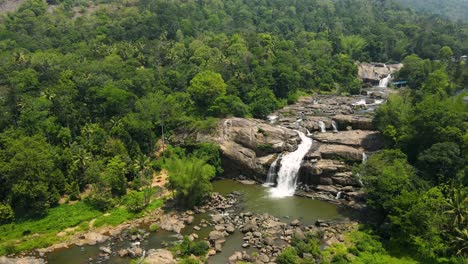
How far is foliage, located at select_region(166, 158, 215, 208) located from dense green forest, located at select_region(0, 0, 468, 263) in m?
0.27

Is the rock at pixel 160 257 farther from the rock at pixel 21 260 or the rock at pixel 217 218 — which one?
the rock at pixel 21 260

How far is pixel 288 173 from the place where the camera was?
54625 millimetres

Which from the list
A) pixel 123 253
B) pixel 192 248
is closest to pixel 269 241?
pixel 192 248

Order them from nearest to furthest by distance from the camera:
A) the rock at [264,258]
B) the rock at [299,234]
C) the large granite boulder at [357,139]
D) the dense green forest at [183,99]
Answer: the rock at [264,258], the rock at [299,234], the dense green forest at [183,99], the large granite boulder at [357,139]

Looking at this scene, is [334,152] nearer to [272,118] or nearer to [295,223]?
[295,223]

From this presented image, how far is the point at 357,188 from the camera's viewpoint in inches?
1938

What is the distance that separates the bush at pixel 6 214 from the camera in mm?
43031

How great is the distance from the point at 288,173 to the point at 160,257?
23.4 m

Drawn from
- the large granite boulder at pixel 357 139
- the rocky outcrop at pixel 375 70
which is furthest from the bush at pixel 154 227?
the rocky outcrop at pixel 375 70

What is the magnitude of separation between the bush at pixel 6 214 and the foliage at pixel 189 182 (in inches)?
705

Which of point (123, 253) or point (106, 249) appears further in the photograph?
point (106, 249)

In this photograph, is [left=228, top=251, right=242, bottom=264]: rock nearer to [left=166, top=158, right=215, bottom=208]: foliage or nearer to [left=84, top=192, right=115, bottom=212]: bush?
[left=166, top=158, right=215, bottom=208]: foliage

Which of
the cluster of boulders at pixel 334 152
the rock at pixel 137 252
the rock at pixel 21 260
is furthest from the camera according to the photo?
the cluster of boulders at pixel 334 152

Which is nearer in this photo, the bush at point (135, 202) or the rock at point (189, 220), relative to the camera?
the rock at point (189, 220)
